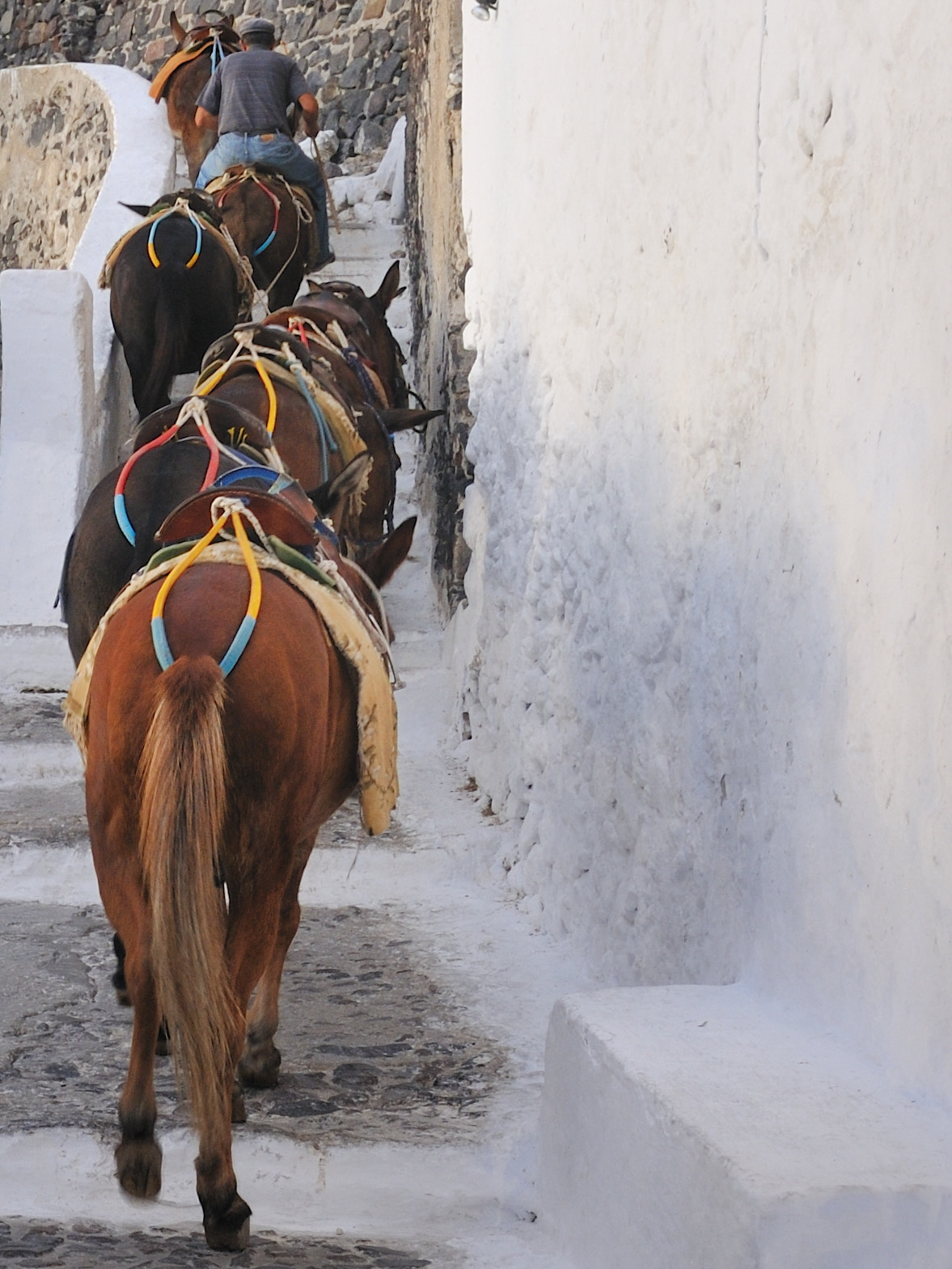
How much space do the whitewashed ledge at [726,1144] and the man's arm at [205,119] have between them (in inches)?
358

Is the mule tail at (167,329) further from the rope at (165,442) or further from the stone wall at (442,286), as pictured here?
the rope at (165,442)

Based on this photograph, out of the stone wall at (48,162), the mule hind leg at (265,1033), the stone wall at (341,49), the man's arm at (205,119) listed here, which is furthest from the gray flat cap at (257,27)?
the mule hind leg at (265,1033)

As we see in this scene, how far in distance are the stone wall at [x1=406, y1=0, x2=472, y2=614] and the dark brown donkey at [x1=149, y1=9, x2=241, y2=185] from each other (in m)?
1.77

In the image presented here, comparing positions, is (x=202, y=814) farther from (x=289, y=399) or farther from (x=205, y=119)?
(x=205, y=119)

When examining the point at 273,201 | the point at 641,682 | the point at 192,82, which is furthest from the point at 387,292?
the point at 641,682

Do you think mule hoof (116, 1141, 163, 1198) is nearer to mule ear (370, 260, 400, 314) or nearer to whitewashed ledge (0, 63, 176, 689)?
whitewashed ledge (0, 63, 176, 689)

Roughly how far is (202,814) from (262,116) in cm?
809

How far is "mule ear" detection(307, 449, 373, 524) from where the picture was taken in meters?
4.14

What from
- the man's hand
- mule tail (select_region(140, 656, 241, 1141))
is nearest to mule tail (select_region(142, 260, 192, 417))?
the man's hand

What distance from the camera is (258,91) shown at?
32.8 ft

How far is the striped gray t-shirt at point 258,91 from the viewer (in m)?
9.95

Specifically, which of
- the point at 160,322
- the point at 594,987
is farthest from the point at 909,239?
the point at 160,322

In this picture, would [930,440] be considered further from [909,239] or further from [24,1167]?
[24,1167]

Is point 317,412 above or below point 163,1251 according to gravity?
above
